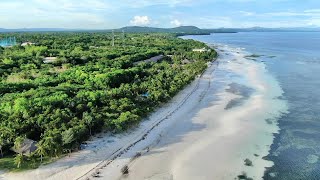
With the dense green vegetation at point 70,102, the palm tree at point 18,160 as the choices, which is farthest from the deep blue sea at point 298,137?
the palm tree at point 18,160

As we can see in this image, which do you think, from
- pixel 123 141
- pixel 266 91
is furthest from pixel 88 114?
pixel 266 91

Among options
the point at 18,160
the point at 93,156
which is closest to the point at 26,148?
the point at 18,160

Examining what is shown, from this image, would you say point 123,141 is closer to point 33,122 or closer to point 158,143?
point 158,143

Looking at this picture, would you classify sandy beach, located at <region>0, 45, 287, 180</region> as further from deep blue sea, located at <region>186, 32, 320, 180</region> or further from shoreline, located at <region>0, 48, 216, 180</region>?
deep blue sea, located at <region>186, 32, 320, 180</region>

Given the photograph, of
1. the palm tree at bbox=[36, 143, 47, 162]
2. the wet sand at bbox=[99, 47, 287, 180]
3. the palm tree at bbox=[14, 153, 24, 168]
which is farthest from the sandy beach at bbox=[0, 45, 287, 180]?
the palm tree at bbox=[36, 143, 47, 162]

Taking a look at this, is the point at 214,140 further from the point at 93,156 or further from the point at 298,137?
the point at 93,156
